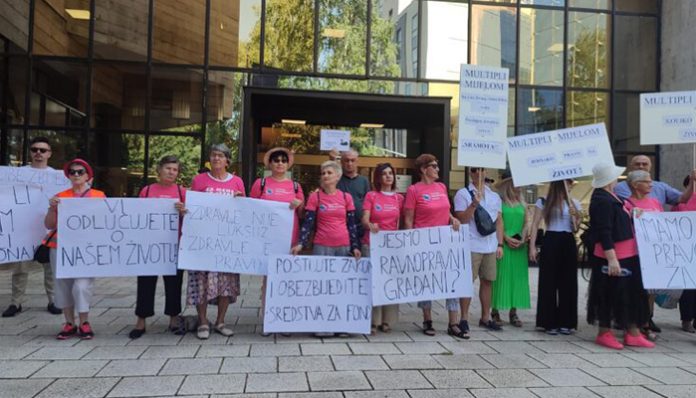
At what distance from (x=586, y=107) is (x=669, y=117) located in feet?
21.1

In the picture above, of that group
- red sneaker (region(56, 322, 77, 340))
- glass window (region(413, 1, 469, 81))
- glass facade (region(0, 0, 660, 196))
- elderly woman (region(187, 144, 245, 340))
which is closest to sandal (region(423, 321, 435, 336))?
elderly woman (region(187, 144, 245, 340))

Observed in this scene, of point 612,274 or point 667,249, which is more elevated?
point 667,249

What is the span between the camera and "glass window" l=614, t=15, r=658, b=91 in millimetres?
12680

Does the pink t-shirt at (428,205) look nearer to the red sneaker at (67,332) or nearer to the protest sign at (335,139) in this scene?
the red sneaker at (67,332)

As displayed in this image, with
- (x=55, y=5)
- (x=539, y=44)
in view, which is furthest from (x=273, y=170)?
(x=539, y=44)

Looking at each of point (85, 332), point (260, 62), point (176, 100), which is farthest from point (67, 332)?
point (260, 62)

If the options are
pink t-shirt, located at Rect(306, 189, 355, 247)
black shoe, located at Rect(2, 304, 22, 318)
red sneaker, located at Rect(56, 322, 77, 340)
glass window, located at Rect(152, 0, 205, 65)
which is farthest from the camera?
glass window, located at Rect(152, 0, 205, 65)

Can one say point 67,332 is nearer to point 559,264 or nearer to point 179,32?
point 559,264

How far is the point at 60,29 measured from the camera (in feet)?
36.1

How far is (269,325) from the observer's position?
17.4 feet

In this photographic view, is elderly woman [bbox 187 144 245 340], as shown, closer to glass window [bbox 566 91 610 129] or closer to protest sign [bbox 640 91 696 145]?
protest sign [bbox 640 91 696 145]

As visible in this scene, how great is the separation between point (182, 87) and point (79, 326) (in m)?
7.01

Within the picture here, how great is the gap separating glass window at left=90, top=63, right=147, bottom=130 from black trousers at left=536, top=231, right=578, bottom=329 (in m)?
8.53

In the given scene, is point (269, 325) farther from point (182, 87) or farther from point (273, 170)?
point (182, 87)
